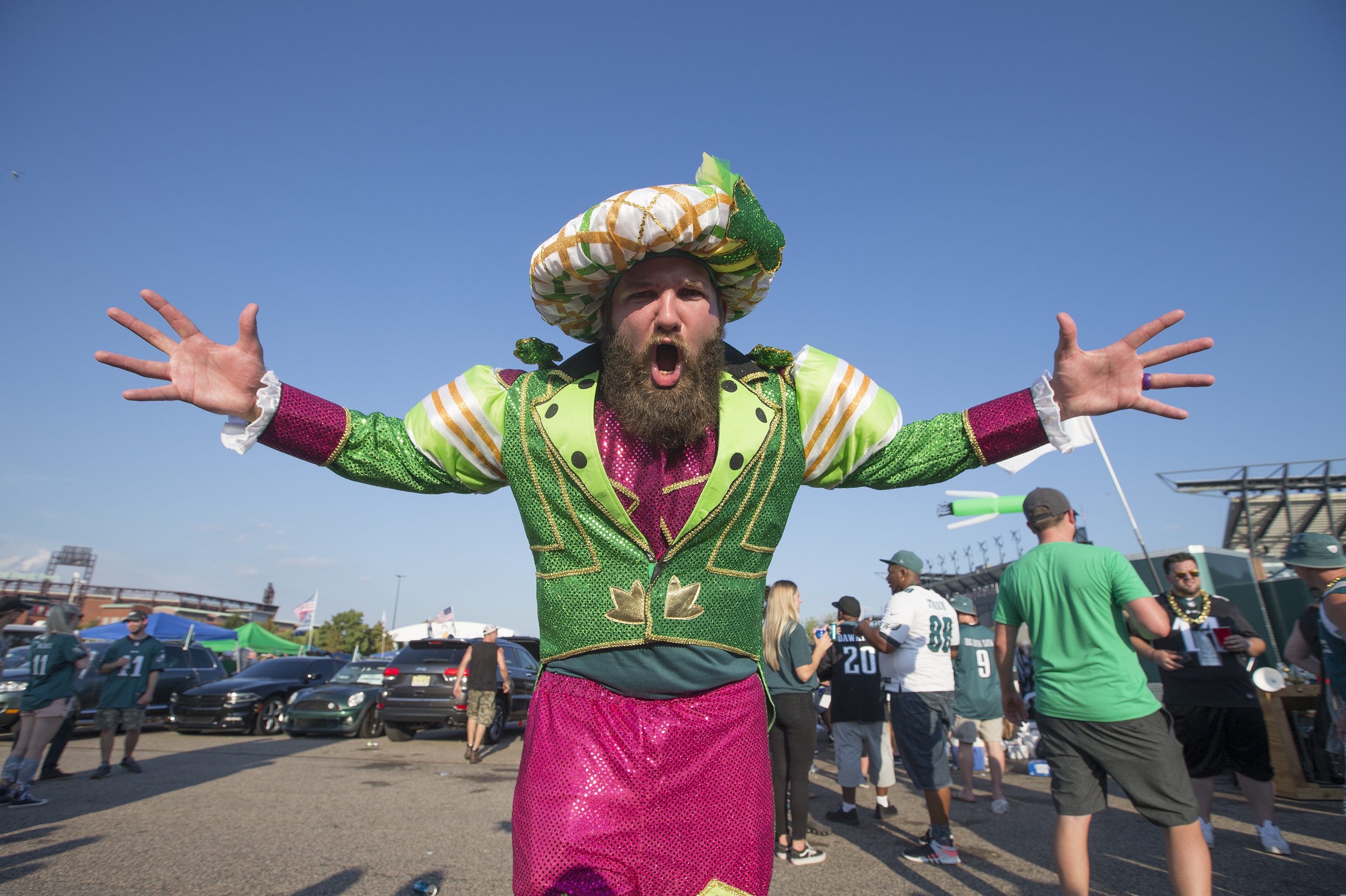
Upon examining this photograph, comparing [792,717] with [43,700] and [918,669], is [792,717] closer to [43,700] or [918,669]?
[918,669]

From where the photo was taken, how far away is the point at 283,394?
2.02 metres

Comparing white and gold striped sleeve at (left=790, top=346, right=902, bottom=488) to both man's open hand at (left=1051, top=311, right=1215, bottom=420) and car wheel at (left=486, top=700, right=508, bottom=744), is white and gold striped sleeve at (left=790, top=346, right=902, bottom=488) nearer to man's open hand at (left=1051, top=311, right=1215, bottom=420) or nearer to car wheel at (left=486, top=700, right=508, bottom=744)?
man's open hand at (left=1051, top=311, right=1215, bottom=420)

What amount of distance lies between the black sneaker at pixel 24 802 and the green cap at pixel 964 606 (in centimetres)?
813

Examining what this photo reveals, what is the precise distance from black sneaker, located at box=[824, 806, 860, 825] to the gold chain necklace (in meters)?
2.88

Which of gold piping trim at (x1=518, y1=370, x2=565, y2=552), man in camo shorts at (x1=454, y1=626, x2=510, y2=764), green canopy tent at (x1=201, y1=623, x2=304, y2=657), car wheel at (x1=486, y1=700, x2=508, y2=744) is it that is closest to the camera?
gold piping trim at (x1=518, y1=370, x2=565, y2=552)

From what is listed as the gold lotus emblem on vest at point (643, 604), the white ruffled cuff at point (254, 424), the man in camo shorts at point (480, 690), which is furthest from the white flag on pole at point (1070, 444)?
the man in camo shorts at point (480, 690)

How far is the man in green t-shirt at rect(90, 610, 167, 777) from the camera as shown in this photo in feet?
25.8

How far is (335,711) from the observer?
11.8 meters

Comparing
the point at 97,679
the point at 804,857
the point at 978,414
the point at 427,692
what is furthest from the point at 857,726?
the point at 97,679

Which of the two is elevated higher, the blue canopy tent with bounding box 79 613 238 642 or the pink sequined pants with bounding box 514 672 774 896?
the blue canopy tent with bounding box 79 613 238 642

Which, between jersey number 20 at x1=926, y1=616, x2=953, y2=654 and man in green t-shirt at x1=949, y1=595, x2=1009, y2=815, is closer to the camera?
jersey number 20 at x1=926, y1=616, x2=953, y2=654

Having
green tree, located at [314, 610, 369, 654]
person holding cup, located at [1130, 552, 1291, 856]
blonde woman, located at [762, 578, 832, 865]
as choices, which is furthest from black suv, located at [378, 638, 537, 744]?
green tree, located at [314, 610, 369, 654]

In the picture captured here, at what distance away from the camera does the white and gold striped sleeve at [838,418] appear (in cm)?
204

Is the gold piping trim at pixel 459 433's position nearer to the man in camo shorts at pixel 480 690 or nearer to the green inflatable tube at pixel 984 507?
the green inflatable tube at pixel 984 507
